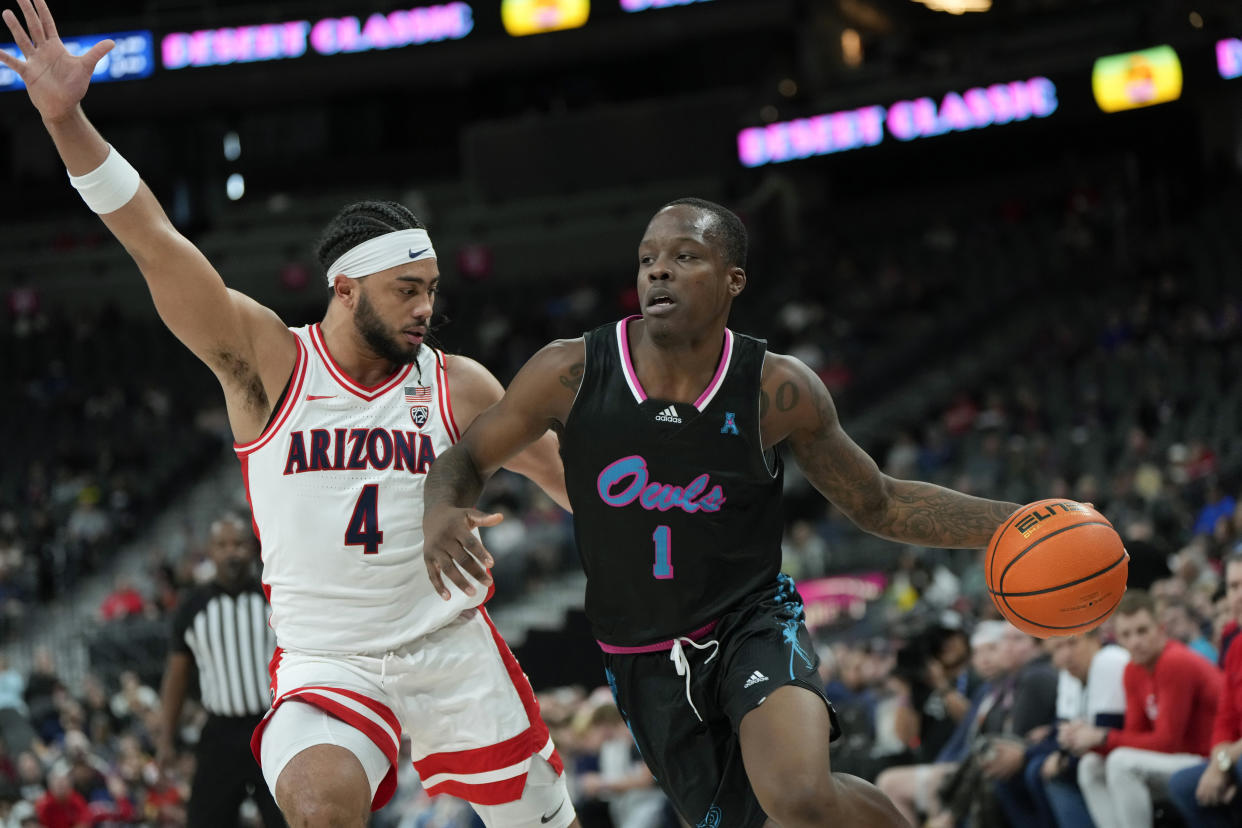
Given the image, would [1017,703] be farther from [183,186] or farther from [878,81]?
[183,186]

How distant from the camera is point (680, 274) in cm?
441

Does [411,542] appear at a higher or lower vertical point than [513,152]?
lower

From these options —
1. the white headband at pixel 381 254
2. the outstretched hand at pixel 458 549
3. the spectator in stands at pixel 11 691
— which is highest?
the white headband at pixel 381 254

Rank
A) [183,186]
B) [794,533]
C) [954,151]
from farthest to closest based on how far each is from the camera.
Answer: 1. [183,186]
2. [954,151]
3. [794,533]

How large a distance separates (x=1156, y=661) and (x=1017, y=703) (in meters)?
1.01

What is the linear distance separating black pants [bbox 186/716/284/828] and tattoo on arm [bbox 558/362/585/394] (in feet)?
10.2

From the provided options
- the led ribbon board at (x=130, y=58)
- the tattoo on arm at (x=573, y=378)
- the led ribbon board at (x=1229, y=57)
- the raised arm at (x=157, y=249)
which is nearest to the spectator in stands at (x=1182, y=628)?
the tattoo on arm at (x=573, y=378)

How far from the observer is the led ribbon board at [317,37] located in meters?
23.0

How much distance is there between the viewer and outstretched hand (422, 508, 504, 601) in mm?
3980

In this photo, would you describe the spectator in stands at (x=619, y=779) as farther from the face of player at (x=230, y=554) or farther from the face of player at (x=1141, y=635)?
the face of player at (x=1141, y=635)

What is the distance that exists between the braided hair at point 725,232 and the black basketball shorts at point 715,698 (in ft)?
3.48

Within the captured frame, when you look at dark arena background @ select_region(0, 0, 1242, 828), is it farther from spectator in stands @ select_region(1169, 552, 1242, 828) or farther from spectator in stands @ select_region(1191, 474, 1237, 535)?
spectator in stands @ select_region(1169, 552, 1242, 828)

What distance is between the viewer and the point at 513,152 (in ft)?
85.4

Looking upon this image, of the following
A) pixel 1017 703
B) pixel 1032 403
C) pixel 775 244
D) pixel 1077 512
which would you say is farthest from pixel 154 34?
pixel 1077 512
